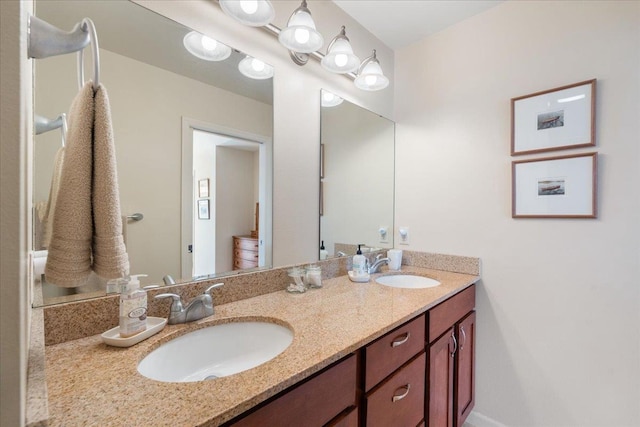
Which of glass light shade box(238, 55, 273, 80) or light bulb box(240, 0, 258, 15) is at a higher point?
light bulb box(240, 0, 258, 15)

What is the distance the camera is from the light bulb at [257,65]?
130 cm

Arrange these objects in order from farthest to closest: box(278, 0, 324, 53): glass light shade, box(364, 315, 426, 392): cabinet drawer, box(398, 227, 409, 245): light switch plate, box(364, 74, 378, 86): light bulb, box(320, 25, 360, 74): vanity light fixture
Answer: box(398, 227, 409, 245): light switch plate < box(364, 74, 378, 86): light bulb < box(320, 25, 360, 74): vanity light fixture < box(278, 0, 324, 53): glass light shade < box(364, 315, 426, 392): cabinet drawer

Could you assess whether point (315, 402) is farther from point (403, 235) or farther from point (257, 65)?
point (403, 235)

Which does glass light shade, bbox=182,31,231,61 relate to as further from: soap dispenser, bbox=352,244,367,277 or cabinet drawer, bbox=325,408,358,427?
cabinet drawer, bbox=325,408,358,427

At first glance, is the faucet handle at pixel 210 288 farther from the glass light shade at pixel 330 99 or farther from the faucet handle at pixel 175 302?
the glass light shade at pixel 330 99

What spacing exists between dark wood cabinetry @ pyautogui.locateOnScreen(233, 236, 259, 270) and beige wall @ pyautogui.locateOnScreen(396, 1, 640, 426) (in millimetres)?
1188

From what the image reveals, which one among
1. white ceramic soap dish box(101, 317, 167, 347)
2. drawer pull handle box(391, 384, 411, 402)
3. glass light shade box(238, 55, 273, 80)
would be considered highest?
glass light shade box(238, 55, 273, 80)

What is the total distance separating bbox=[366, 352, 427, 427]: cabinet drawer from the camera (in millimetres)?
938

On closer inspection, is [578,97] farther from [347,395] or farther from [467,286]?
[347,395]

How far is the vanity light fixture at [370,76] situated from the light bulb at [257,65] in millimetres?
643

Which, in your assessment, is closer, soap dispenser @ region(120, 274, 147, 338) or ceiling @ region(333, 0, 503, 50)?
soap dispenser @ region(120, 274, 147, 338)

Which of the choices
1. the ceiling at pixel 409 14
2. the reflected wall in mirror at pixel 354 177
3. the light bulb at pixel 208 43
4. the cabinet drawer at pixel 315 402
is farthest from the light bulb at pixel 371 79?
the cabinet drawer at pixel 315 402

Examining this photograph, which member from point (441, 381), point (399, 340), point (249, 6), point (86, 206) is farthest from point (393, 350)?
point (249, 6)

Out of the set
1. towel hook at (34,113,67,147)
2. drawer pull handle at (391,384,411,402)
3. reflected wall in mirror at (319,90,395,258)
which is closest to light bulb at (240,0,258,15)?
reflected wall in mirror at (319,90,395,258)
